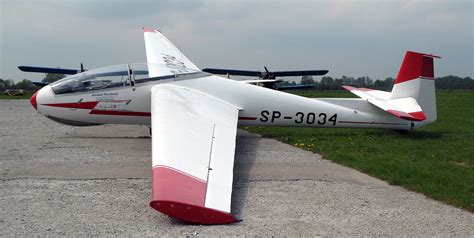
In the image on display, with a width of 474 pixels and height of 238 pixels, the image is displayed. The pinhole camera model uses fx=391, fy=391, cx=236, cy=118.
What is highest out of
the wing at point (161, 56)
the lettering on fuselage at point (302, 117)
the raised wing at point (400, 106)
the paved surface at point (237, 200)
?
the wing at point (161, 56)

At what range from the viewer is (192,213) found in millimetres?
4359

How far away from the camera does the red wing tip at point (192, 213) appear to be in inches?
168

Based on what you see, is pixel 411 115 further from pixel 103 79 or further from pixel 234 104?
pixel 103 79

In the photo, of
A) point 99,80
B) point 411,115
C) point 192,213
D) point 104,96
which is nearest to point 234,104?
point 104,96

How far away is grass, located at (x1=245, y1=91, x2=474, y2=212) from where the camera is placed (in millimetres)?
6480

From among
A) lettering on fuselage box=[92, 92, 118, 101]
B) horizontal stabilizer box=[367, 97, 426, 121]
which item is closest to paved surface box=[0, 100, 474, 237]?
lettering on fuselage box=[92, 92, 118, 101]

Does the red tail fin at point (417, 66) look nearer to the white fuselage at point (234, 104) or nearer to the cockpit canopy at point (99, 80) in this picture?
the white fuselage at point (234, 104)

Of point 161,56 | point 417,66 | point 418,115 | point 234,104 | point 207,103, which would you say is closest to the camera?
point 207,103

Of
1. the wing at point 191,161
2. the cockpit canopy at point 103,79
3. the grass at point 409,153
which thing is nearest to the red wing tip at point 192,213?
the wing at point 191,161

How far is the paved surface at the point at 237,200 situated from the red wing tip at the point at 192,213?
9 cm

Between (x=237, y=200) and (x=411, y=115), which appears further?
(x=411, y=115)

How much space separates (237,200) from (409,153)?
18.8 feet

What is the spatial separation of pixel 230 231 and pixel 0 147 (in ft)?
24.8

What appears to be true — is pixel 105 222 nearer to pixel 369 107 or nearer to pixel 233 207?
pixel 233 207
